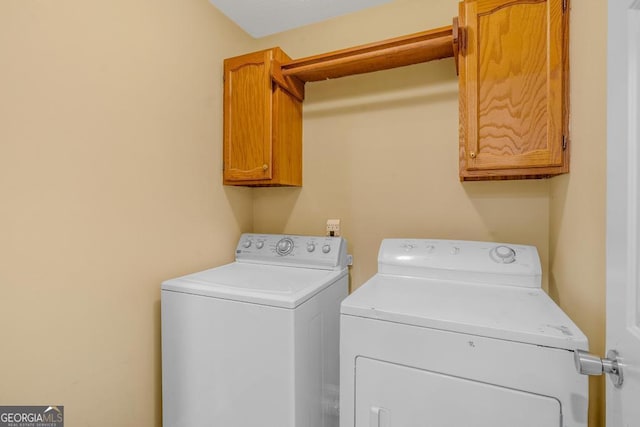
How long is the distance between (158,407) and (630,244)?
6.28 feet

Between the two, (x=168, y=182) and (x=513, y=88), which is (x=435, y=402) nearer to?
(x=513, y=88)

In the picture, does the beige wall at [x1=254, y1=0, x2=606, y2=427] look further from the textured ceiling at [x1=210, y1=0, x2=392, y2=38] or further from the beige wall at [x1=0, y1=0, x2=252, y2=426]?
the beige wall at [x1=0, y1=0, x2=252, y2=426]

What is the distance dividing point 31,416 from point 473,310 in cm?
159

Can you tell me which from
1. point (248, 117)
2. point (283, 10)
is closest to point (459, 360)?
A: point (248, 117)

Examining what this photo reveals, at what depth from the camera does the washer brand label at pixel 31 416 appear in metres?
0.99

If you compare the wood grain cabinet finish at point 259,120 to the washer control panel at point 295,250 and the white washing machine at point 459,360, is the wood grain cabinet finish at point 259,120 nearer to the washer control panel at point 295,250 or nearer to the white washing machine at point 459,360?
the washer control panel at point 295,250

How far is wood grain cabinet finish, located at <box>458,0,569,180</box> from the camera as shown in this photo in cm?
119

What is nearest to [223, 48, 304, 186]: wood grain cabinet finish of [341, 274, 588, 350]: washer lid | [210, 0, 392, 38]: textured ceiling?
[210, 0, 392, 38]: textured ceiling

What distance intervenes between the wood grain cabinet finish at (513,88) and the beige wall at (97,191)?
1420 millimetres

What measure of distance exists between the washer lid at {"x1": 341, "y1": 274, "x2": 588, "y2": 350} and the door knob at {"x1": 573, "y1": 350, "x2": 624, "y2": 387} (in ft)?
0.68

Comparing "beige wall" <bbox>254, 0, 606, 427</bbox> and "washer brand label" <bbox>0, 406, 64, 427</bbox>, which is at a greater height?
"beige wall" <bbox>254, 0, 606, 427</bbox>

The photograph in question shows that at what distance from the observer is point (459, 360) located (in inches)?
35.7

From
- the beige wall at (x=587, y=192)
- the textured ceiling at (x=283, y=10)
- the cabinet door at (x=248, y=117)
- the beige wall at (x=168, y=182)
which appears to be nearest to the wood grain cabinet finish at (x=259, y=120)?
the cabinet door at (x=248, y=117)

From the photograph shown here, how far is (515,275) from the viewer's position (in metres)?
1.33
